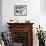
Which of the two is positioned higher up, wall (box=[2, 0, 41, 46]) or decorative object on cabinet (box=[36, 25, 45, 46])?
wall (box=[2, 0, 41, 46])

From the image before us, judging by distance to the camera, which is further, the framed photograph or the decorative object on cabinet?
→ the framed photograph

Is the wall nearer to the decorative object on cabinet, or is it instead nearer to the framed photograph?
the framed photograph

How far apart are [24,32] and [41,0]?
1577 mm

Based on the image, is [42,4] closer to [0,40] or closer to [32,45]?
[32,45]

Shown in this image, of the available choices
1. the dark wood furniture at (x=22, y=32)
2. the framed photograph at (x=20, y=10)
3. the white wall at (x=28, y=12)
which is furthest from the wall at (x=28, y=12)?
the dark wood furniture at (x=22, y=32)

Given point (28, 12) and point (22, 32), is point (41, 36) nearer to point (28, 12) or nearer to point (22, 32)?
point (22, 32)

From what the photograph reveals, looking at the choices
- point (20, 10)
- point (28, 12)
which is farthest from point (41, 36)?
point (20, 10)

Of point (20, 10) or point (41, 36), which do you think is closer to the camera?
point (41, 36)

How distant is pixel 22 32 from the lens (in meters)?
5.35

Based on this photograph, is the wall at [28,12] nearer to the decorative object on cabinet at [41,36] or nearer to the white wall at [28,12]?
the white wall at [28,12]

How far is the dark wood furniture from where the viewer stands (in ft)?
17.3

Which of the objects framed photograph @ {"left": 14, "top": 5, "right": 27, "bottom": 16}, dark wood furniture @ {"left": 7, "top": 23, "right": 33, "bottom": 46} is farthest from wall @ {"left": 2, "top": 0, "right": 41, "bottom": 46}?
dark wood furniture @ {"left": 7, "top": 23, "right": 33, "bottom": 46}

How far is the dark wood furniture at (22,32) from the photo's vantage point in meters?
5.28

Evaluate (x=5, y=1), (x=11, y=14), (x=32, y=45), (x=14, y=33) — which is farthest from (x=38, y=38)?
(x=5, y=1)
